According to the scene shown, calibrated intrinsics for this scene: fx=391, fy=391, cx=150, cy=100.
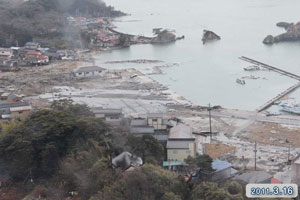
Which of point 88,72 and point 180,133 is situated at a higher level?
point 88,72

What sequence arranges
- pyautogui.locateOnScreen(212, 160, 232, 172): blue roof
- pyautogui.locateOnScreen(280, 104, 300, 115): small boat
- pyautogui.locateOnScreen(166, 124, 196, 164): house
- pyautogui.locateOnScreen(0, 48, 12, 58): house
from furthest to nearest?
pyautogui.locateOnScreen(0, 48, 12, 58): house, pyautogui.locateOnScreen(280, 104, 300, 115): small boat, pyautogui.locateOnScreen(166, 124, 196, 164): house, pyautogui.locateOnScreen(212, 160, 232, 172): blue roof

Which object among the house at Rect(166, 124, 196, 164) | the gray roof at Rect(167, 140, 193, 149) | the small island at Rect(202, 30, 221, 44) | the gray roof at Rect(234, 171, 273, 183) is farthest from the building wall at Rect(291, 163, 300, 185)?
the small island at Rect(202, 30, 221, 44)

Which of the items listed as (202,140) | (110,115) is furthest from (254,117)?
(110,115)

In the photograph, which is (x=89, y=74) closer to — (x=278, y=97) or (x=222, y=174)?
(x=278, y=97)

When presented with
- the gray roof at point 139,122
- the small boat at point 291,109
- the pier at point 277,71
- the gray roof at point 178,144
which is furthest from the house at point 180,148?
the small boat at point 291,109

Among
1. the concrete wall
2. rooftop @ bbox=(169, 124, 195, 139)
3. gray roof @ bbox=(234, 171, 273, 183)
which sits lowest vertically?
gray roof @ bbox=(234, 171, 273, 183)

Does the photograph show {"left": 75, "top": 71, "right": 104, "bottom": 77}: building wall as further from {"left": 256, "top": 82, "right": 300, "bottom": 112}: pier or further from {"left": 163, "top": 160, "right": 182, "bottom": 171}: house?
{"left": 163, "top": 160, "right": 182, "bottom": 171}: house

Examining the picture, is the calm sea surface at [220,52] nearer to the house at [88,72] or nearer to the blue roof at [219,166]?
the house at [88,72]
